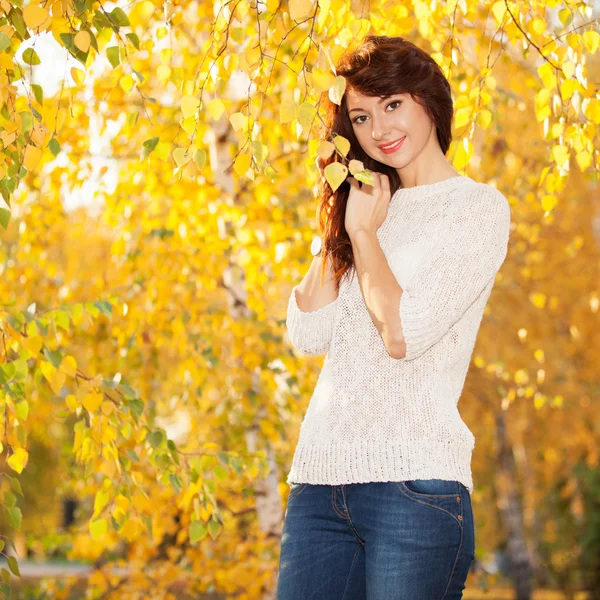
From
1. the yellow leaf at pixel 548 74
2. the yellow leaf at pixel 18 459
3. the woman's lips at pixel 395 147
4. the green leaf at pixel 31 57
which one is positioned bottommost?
→ the yellow leaf at pixel 18 459

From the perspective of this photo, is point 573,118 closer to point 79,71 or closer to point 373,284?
point 373,284

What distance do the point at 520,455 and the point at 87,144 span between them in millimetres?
10250

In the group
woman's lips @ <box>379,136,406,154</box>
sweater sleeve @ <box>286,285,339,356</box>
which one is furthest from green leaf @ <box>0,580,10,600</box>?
woman's lips @ <box>379,136,406,154</box>

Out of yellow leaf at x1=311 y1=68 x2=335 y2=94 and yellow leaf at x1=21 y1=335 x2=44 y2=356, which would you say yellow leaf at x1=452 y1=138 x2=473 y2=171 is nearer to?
yellow leaf at x1=311 y1=68 x2=335 y2=94

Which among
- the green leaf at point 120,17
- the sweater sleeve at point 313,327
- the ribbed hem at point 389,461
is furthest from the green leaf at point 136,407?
the green leaf at point 120,17

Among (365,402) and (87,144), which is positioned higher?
(87,144)

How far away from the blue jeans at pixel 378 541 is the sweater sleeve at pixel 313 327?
1.24 feet

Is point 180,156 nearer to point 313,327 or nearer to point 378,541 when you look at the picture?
point 313,327

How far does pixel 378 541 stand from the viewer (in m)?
1.76

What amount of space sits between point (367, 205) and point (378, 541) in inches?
30.3

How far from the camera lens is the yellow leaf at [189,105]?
5.51ft

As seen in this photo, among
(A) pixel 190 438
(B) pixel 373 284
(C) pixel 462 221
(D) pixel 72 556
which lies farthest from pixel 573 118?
(D) pixel 72 556

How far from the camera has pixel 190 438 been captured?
4.78 m

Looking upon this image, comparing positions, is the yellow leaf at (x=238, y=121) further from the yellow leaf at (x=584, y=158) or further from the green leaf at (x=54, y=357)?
the yellow leaf at (x=584, y=158)
